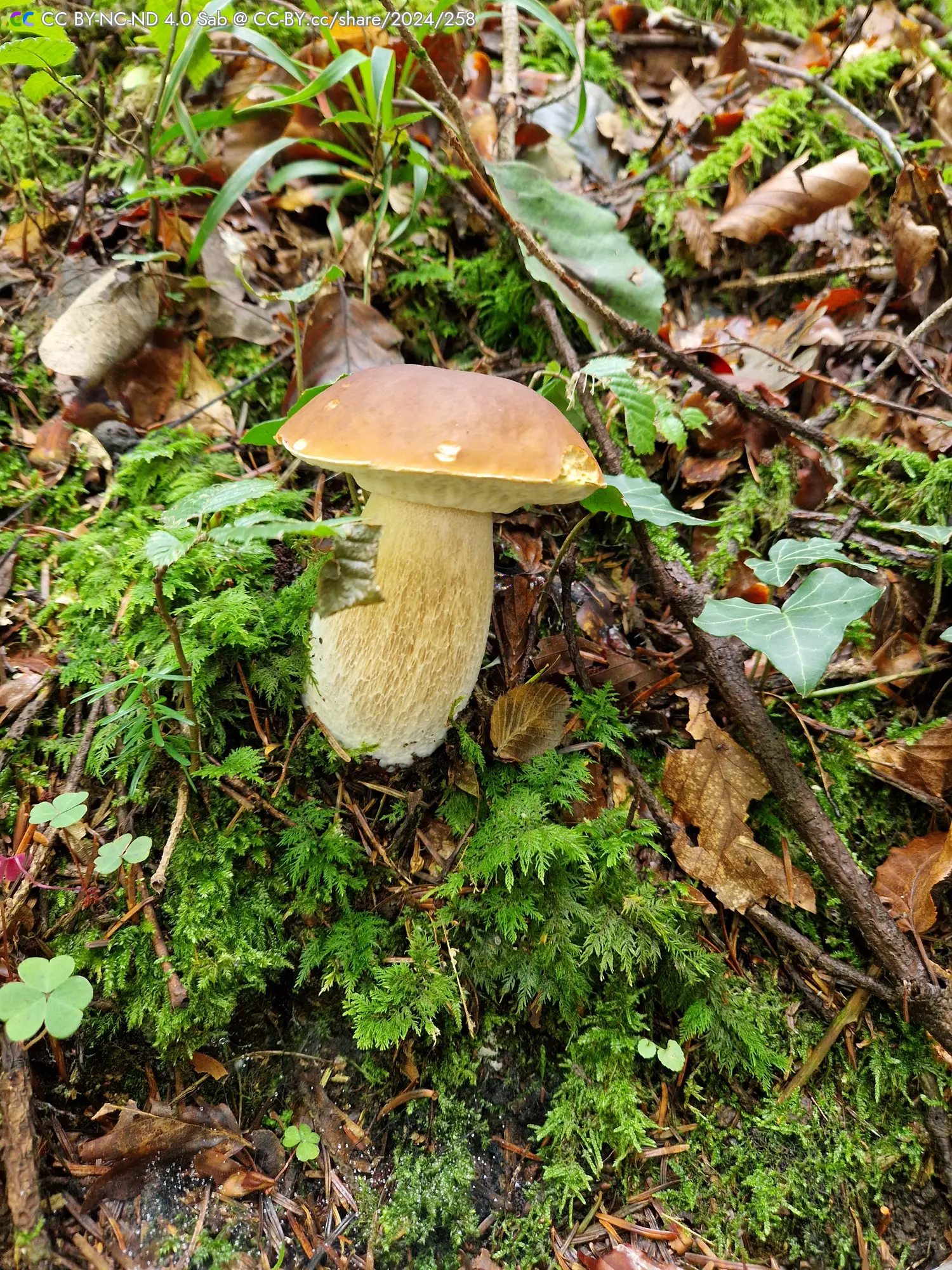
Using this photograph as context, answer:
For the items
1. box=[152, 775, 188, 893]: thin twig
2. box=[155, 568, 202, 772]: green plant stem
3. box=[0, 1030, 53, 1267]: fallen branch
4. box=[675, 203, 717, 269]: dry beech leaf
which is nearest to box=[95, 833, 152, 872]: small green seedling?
box=[152, 775, 188, 893]: thin twig

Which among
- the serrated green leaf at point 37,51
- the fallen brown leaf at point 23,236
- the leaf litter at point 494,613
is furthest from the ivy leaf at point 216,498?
the fallen brown leaf at point 23,236

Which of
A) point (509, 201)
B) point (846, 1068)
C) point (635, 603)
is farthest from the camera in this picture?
point (509, 201)

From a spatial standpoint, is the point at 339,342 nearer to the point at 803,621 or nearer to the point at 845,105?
the point at 803,621

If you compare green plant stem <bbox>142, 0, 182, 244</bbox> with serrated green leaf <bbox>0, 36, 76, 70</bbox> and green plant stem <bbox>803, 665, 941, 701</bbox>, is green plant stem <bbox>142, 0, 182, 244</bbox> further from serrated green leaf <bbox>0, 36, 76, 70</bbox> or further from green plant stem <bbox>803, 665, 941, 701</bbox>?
green plant stem <bbox>803, 665, 941, 701</bbox>

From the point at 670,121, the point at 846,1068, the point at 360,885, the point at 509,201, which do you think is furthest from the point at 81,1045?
the point at 670,121

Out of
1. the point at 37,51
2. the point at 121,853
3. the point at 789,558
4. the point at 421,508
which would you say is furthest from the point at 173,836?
the point at 37,51

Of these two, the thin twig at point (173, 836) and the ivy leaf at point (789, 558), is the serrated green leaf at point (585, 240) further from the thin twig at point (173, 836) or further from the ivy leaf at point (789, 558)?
the thin twig at point (173, 836)

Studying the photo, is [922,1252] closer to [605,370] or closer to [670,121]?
[605,370]

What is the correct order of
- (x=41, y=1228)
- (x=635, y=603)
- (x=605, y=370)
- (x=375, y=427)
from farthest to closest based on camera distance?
(x=635, y=603) < (x=605, y=370) < (x=375, y=427) < (x=41, y=1228)
